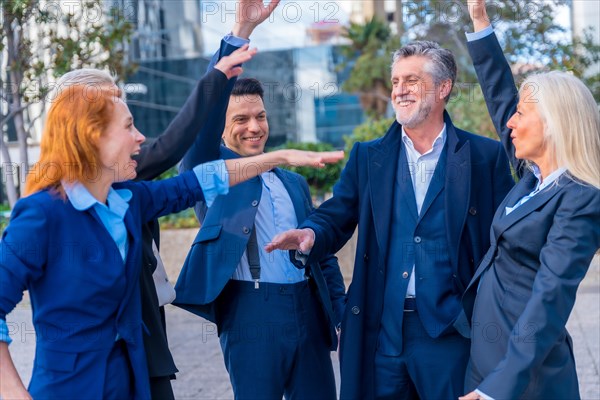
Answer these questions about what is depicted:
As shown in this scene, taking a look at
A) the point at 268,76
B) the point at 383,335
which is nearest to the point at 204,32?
the point at 268,76

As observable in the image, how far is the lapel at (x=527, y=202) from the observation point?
118 inches

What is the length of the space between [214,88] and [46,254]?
1034mm

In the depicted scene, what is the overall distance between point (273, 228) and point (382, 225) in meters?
0.56

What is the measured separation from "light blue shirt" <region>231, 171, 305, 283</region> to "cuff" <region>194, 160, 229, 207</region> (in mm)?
978

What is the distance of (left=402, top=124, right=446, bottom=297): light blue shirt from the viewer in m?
3.83

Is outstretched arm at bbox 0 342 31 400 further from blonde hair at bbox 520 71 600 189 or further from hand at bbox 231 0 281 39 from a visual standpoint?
blonde hair at bbox 520 71 600 189

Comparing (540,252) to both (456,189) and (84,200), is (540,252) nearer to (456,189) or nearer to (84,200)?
(456,189)

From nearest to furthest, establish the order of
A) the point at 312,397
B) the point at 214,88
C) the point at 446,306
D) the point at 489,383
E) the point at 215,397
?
the point at 489,383
the point at 214,88
the point at 446,306
the point at 312,397
the point at 215,397

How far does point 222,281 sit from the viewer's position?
12.6 ft

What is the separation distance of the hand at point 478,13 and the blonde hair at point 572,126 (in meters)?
0.71

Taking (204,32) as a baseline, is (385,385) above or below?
below

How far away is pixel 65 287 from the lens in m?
2.58

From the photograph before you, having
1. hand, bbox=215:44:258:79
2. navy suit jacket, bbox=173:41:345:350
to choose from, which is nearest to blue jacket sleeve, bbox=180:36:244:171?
navy suit jacket, bbox=173:41:345:350

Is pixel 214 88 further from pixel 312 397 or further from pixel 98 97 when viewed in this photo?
pixel 312 397
